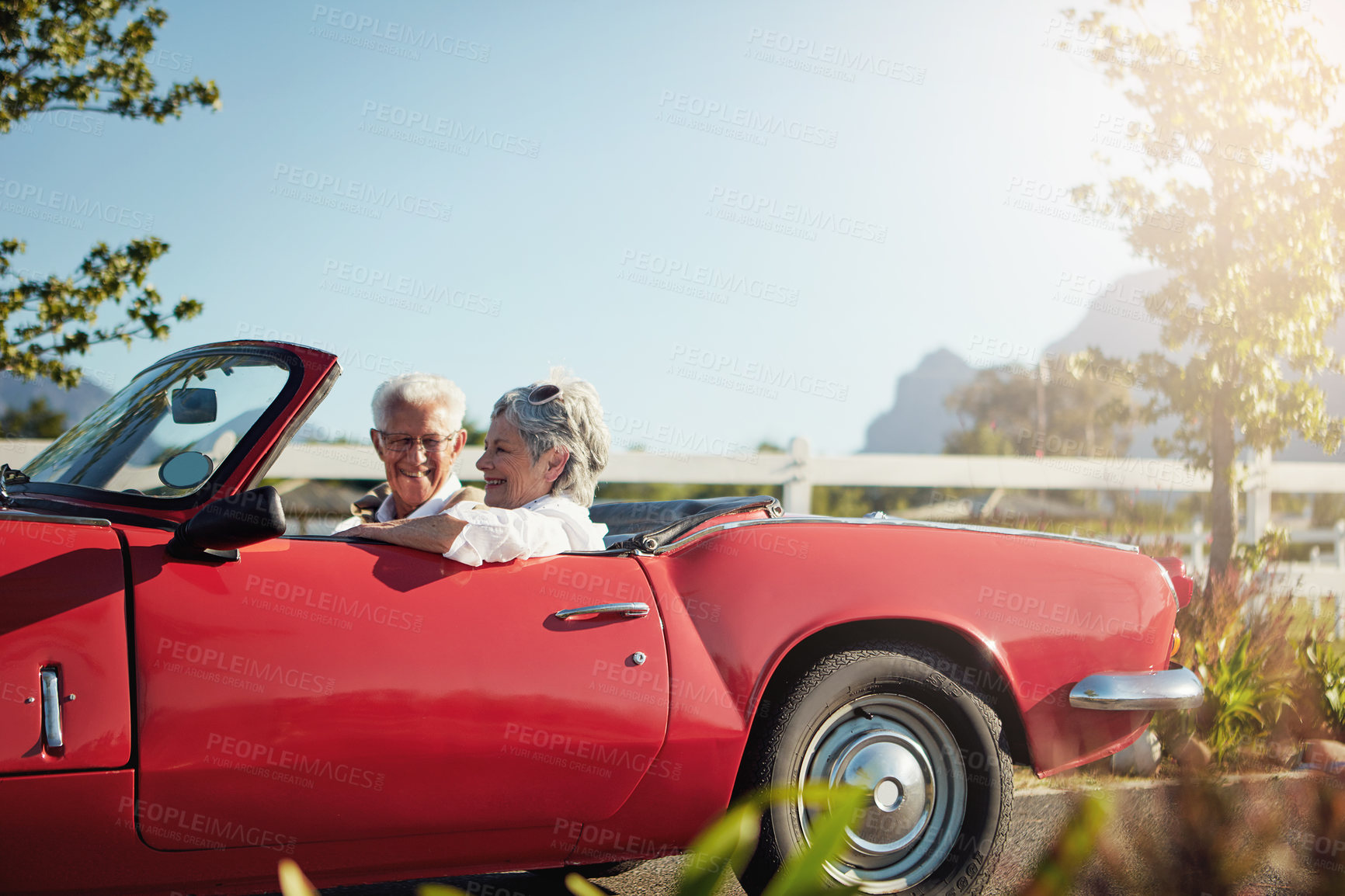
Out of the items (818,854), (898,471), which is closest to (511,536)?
(818,854)

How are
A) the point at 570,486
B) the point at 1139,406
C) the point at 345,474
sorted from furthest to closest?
the point at 1139,406 → the point at 345,474 → the point at 570,486

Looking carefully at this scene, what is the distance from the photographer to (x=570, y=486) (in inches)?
116

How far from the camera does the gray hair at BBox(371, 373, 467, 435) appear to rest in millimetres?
3459

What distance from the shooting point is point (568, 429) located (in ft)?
9.70

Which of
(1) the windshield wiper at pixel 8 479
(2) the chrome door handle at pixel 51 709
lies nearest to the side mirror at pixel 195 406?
(1) the windshield wiper at pixel 8 479

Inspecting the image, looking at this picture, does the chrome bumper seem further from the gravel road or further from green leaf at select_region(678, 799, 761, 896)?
green leaf at select_region(678, 799, 761, 896)

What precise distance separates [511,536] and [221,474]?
68 centimetres

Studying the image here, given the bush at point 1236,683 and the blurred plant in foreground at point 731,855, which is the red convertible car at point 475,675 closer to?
the blurred plant in foreground at point 731,855

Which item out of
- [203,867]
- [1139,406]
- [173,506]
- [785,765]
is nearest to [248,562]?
[173,506]

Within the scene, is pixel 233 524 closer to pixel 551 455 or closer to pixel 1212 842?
pixel 551 455

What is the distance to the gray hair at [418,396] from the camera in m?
3.46

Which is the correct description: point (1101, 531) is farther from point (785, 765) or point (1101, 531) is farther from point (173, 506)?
point (173, 506)

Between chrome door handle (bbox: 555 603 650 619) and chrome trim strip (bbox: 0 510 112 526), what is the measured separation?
1.00 m

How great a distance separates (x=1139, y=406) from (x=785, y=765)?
6.58 meters
